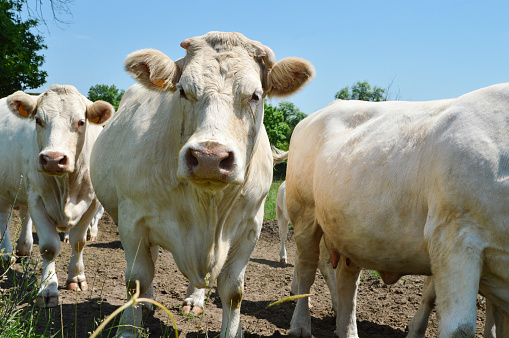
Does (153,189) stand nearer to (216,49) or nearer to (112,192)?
(112,192)

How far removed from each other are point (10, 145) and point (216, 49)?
4103 mm

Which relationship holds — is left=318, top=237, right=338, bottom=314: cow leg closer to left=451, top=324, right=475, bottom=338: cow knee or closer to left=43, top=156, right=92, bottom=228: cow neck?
left=451, top=324, right=475, bottom=338: cow knee

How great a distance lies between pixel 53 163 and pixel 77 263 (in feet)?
4.80

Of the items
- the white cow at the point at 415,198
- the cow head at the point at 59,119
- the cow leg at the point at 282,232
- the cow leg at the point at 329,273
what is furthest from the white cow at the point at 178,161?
the cow leg at the point at 282,232

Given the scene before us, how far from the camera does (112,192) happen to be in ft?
13.5

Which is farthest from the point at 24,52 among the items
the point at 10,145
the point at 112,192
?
the point at 112,192

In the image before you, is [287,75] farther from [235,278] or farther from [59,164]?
[59,164]

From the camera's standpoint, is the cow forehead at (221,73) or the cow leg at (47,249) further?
the cow leg at (47,249)

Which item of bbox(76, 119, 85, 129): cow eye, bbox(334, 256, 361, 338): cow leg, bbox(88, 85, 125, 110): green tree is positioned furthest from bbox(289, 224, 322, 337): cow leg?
bbox(88, 85, 125, 110): green tree

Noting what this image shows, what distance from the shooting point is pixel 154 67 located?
10.8 ft

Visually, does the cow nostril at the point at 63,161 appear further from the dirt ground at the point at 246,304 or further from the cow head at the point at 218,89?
the cow head at the point at 218,89

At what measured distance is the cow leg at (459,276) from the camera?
269cm

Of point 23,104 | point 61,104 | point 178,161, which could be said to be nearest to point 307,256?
point 178,161

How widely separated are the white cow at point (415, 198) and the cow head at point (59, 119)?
236 centimetres
